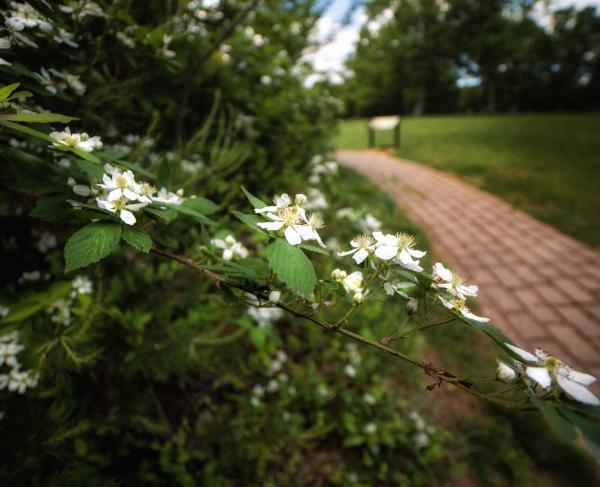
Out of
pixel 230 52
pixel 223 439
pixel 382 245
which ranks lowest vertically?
pixel 223 439

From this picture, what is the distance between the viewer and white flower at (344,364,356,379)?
217 cm

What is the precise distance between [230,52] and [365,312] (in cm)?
221

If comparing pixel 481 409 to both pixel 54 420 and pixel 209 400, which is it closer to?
pixel 209 400

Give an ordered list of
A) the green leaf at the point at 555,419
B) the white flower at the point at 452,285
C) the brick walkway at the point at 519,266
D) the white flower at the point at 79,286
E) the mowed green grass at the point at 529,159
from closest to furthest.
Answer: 1. the green leaf at the point at 555,419
2. the white flower at the point at 452,285
3. the white flower at the point at 79,286
4. the brick walkway at the point at 519,266
5. the mowed green grass at the point at 529,159

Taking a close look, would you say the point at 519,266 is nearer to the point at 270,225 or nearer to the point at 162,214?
the point at 270,225

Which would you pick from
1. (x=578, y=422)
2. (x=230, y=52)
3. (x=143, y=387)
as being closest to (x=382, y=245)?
(x=578, y=422)

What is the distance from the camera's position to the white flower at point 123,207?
61 cm

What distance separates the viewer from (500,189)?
19.4 feet

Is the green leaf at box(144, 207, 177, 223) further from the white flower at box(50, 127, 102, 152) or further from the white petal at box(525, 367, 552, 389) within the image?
the white petal at box(525, 367, 552, 389)

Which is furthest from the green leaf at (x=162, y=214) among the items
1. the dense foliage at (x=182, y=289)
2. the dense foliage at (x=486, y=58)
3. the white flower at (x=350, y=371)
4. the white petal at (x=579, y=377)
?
the dense foliage at (x=486, y=58)

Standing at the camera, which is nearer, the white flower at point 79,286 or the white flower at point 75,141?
the white flower at point 75,141

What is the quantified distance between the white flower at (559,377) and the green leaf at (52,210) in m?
0.85

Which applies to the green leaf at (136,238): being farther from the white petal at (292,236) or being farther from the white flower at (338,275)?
the white flower at (338,275)

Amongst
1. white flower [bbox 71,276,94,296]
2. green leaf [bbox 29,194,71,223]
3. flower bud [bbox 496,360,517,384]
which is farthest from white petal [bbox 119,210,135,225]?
white flower [bbox 71,276,94,296]
